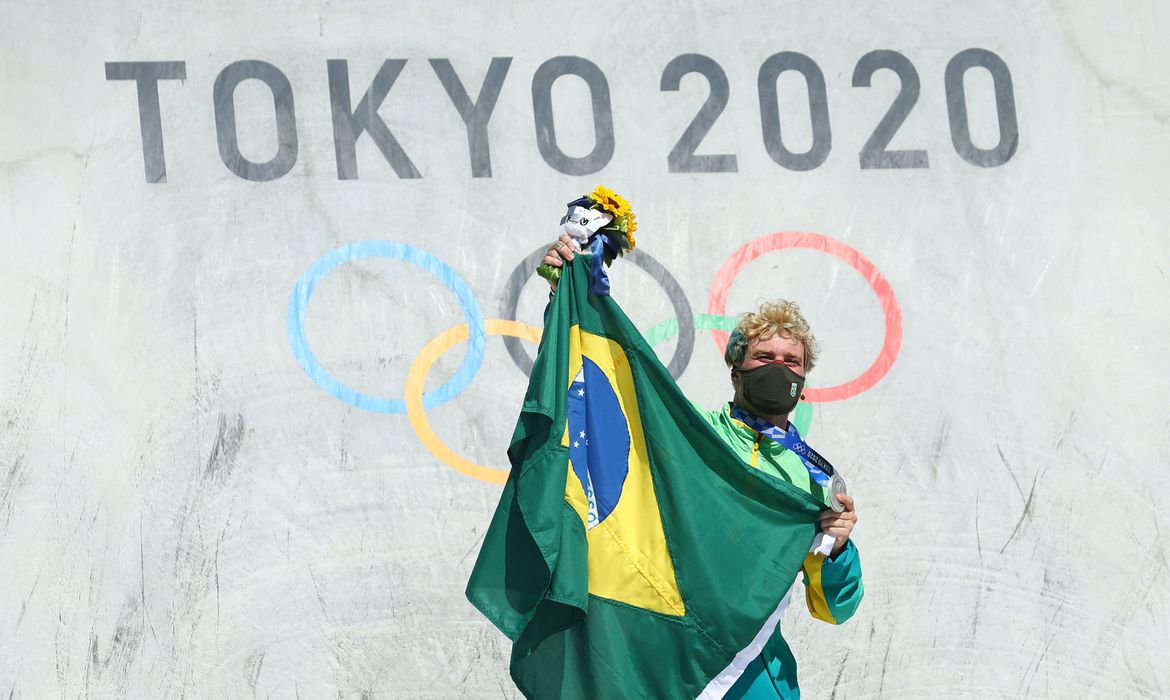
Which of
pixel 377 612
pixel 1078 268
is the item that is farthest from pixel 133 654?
pixel 1078 268

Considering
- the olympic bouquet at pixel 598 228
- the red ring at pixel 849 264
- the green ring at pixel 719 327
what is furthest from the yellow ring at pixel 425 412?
the olympic bouquet at pixel 598 228

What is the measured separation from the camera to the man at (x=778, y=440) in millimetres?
3172

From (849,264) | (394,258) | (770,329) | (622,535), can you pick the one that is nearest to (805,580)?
(622,535)

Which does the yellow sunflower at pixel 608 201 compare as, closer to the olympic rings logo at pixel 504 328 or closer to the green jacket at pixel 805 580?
the green jacket at pixel 805 580

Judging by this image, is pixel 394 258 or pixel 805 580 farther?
pixel 394 258

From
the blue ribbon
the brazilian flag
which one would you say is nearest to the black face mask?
the brazilian flag

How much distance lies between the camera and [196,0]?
14.1 ft

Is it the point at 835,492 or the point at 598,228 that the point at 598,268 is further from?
the point at 835,492

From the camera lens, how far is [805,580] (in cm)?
326

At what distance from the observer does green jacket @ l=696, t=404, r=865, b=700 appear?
3.12 meters

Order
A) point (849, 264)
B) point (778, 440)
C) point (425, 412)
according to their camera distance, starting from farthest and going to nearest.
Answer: point (849, 264) → point (425, 412) → point (778, 440)

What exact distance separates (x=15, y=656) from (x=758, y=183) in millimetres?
2480

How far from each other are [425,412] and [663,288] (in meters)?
0.79

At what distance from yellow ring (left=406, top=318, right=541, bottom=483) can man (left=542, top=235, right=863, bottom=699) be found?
3.54 ft
